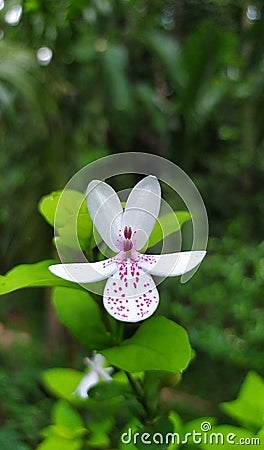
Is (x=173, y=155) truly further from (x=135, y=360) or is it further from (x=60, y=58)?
(x=135, y=360)

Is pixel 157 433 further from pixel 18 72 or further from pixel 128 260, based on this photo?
pixel 18 72

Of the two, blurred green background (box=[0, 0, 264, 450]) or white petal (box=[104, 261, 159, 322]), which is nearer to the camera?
white petal (box=[104, 261, 159, 322])

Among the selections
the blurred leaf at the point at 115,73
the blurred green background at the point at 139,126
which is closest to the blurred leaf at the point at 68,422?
the blurred green background at the point at 139,126

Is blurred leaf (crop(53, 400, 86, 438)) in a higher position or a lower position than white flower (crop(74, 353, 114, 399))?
lower

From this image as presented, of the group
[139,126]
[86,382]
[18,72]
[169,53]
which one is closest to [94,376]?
[86,382]

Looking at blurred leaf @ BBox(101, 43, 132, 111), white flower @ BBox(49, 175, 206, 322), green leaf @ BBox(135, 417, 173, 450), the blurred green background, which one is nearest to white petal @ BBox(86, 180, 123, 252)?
white flower @ BBox(49, 175, 206, 322)

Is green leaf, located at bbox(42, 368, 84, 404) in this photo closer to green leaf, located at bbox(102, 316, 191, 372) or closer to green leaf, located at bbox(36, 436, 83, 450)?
green leaf, located at bbox(36, 436, 83, 450)

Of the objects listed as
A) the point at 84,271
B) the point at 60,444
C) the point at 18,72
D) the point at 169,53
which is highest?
the point at 169,53

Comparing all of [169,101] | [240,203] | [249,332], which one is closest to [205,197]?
[240,203]
